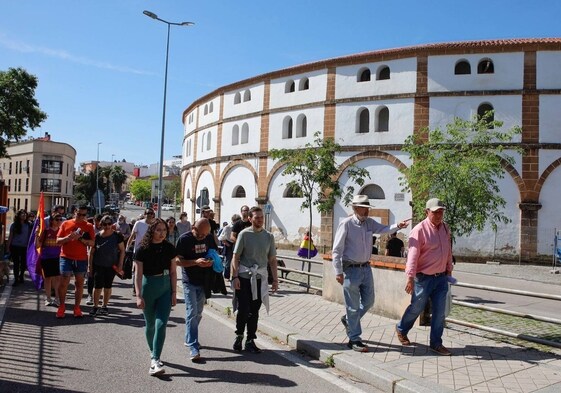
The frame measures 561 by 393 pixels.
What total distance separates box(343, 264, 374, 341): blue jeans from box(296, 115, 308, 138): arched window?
2362 cm

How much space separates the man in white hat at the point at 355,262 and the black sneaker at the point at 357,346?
0.03m

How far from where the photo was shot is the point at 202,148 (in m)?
38.3

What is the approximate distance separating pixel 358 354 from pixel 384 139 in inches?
846

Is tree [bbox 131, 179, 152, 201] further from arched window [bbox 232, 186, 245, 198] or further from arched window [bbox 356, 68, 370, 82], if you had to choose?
arched window [bbox 356, 68, 370, 82]

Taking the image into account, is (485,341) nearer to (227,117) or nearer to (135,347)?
(135,347)

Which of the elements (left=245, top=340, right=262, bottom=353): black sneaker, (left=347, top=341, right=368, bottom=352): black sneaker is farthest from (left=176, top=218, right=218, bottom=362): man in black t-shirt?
(left=347, top=341, right=368, bottom=352): black sneaker

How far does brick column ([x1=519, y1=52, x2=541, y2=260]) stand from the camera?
77.1 feet

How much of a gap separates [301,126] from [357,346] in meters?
24.5

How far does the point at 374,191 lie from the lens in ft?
88.2

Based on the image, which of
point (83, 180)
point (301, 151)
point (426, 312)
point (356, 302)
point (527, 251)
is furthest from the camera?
point (83, 180)

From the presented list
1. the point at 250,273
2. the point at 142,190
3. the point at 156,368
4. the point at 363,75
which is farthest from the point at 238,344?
the point at 142,190

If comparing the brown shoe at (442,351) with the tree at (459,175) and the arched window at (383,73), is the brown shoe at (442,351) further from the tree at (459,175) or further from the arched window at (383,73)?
the arched window at (383,73)

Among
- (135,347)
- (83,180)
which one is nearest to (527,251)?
(135,347)

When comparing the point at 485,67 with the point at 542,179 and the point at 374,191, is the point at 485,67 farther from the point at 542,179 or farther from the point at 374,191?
the point at 374,191
